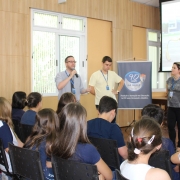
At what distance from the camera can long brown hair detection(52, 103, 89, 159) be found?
1918 millimetres

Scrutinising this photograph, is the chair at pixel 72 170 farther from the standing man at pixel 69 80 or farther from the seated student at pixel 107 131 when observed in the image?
the standing man at pixel 69 80

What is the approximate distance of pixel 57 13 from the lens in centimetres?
602

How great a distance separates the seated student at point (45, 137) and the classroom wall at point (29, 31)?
10.4ft

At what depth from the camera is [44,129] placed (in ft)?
7.32

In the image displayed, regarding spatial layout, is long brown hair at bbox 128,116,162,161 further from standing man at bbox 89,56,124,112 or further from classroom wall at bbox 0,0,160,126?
classroom wall at bbox 0,0,160,126

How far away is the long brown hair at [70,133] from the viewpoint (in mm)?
1918

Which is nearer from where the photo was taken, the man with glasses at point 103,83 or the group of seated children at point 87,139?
the group of seated children at point 87,139

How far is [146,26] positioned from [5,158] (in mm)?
6287

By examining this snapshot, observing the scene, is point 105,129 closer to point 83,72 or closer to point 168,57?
point 83,72

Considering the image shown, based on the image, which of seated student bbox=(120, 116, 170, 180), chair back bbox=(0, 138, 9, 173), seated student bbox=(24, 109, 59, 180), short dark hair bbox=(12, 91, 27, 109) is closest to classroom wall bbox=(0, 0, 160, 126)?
short dark hair bbox=(12, 91, 27, 109)

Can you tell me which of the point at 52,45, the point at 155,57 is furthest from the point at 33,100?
the point at 155,57

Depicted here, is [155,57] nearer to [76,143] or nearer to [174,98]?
[174,98]

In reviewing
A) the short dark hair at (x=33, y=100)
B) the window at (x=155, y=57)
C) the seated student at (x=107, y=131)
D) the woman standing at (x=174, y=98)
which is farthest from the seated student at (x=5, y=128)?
the window at (x=155, y=57)

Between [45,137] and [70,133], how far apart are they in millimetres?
286
